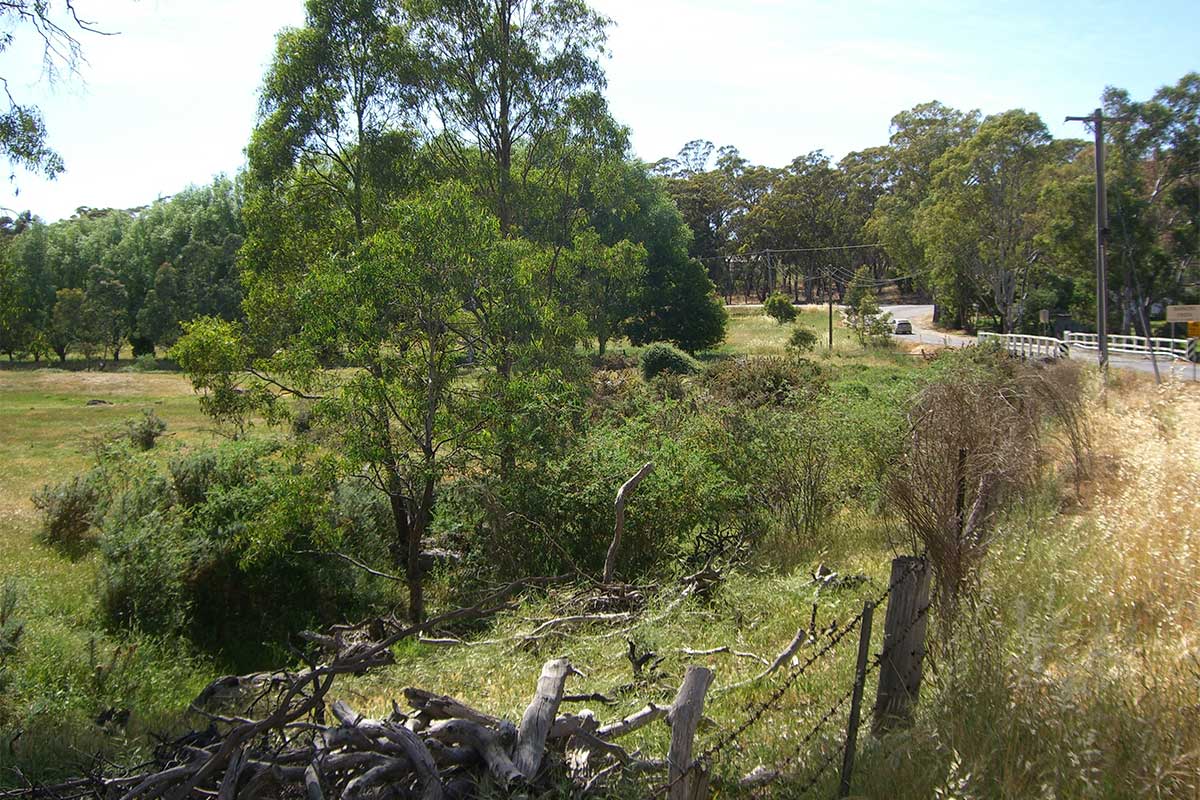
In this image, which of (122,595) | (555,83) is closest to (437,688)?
(122,595)

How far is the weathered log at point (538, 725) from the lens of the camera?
411 cm

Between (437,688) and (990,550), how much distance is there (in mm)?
4671

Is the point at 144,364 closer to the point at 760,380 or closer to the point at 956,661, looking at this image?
the point at 760,380

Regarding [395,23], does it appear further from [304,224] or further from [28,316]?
[28,316]

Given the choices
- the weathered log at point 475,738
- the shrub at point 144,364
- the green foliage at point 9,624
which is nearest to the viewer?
the weathered log at point 475,738

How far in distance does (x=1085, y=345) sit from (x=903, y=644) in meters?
37.2

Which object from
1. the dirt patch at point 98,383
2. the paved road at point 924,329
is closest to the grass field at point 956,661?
the dirt patch at point 98,383

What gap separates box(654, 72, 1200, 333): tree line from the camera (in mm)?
43625

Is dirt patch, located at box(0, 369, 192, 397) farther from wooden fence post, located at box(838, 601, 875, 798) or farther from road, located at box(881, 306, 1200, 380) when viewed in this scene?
wooden fence post, located at box(838, 601, 875, 798)

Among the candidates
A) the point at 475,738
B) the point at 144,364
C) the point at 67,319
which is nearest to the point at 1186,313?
the point at 475,738

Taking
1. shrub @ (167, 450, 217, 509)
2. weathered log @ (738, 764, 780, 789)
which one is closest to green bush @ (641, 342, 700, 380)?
shrub @ (167, 450, 217, 509)

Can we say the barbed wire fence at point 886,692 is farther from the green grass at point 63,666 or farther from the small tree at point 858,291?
the small tree at point 858,291

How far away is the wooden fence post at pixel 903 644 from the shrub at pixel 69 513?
653 inches

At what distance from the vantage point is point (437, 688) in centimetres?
768
